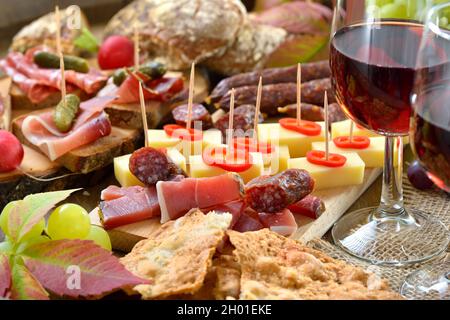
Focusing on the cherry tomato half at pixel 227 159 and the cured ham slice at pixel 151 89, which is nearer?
the cherry tomato half at pixel 227 159

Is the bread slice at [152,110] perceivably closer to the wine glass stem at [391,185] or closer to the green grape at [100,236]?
the green grape at [100,236]

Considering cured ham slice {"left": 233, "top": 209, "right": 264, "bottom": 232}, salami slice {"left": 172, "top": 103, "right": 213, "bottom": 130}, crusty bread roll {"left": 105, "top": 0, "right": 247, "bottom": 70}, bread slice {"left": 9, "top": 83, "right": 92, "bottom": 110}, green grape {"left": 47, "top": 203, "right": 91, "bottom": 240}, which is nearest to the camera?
green grape {"left": 47, "top": 203, "right": 91, "bottom": 240}

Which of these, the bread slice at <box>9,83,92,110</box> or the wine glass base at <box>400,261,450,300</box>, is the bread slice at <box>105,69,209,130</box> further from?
the wine glass base at <box>400,261,450,300</box>

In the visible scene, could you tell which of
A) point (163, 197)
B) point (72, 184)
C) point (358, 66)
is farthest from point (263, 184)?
point (72, 184)

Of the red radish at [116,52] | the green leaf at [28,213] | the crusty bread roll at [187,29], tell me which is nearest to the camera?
the green leaf at [28,213]

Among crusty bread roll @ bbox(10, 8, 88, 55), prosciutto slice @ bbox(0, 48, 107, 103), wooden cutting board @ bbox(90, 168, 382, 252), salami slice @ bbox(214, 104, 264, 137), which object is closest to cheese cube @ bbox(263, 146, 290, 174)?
wooden cutting board @ bbox(90, 168, 382, 252)

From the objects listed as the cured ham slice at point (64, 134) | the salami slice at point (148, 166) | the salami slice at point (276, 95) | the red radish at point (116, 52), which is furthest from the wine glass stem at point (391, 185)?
the red radish at point (116, 52)
